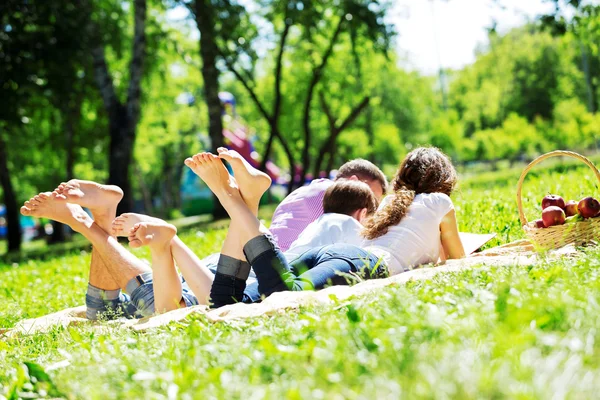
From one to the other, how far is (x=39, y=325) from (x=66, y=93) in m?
13.0

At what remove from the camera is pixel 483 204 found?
768 cm

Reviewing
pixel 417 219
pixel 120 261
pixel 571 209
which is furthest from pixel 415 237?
pixel 120 261

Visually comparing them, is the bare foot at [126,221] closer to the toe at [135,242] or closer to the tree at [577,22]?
the toe at [135,242]

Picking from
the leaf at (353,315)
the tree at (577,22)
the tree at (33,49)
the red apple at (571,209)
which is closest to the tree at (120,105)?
the tree at (33,49)

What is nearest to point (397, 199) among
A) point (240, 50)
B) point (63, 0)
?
point (63, 0)

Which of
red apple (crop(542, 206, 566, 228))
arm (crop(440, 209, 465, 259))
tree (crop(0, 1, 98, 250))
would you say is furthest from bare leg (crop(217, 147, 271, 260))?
tree (crop(0, 1, 98, 250))

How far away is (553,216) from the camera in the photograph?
4.57 metres

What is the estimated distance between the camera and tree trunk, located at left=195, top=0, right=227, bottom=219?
16141 mm

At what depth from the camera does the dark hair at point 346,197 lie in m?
4.79

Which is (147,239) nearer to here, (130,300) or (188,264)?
(188,264)

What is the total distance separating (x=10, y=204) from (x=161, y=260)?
602 inches

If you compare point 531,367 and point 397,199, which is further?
point 397,199

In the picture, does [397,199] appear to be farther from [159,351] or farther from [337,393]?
[337,393]

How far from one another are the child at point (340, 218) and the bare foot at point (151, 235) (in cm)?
79
